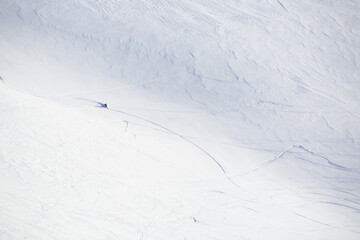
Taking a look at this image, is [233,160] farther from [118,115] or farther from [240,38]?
[240,38]

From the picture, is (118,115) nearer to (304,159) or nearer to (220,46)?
(220,46)

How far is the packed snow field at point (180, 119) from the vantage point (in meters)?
5.14

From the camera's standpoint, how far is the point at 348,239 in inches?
235

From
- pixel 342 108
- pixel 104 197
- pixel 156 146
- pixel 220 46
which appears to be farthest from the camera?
pixel 220 46

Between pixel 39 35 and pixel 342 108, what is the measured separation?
8658 millimetres

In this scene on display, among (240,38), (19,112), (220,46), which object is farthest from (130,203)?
(240,38)

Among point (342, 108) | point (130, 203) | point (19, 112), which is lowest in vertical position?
point (130, 203)

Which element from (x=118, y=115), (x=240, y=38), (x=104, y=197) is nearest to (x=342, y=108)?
(x=240, y=38)

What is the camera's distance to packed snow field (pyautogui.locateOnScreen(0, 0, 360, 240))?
514 centimetres

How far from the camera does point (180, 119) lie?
741 centimetres

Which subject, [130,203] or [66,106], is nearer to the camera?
[130,203]

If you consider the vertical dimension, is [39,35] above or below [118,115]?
above

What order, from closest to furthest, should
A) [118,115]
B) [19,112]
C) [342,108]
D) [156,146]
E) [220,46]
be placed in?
1. [19,112]
2. [156,146]
3. [118,115]
4. [342,108]
5. [220,46]

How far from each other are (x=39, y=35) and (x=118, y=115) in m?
3.51
